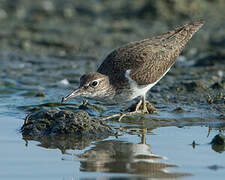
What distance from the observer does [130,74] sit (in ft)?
32.2

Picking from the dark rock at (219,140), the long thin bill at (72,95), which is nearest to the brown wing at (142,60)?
the long thin bill at (72,95)

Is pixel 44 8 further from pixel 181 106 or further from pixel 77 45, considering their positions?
pixel 181 106

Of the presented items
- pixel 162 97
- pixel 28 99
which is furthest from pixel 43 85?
pixel 162 97

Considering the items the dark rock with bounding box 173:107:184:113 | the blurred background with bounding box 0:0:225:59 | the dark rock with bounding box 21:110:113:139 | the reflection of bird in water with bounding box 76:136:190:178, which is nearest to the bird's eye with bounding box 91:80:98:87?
the dark rock with bounding box 21:110:113:139

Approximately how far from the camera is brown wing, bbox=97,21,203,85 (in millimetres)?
9891

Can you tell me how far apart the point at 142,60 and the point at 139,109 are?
0.92 meters

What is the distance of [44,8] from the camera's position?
1775cm

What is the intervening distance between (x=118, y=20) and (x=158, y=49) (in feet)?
22.3

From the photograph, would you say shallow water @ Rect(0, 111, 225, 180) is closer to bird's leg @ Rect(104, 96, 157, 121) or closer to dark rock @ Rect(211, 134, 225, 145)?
dark rock @ Rect(211, 134, 225, 145)

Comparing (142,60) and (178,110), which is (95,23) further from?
(178,110)

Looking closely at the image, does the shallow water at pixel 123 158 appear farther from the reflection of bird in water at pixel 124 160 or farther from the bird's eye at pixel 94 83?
the bird's eye at pixel 94 83

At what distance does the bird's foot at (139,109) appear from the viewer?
31.4ft

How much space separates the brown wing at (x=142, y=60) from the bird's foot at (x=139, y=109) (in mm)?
402

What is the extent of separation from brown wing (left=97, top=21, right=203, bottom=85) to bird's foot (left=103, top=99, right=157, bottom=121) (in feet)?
1.32
